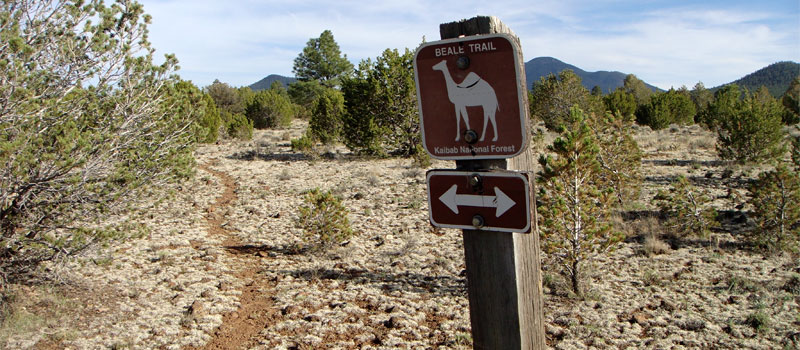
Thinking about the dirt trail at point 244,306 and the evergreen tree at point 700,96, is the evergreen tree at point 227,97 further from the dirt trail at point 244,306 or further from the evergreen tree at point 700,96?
the evergreen tree at point 700,96

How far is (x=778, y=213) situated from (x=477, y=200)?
23.8 ft

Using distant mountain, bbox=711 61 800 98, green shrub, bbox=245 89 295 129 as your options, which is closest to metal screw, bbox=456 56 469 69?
green shrub, bbox=245 89 295 129

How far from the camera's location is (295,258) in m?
7.31

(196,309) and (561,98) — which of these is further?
(561,98)

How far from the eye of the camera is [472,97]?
6.34 feet

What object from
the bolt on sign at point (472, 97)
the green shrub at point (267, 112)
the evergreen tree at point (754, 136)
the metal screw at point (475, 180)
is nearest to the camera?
the bolt on sign at point (472, 97)

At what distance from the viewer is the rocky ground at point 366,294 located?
15.4ft

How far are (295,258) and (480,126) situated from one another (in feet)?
19.4

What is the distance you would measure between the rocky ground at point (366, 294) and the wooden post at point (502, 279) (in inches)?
94.4

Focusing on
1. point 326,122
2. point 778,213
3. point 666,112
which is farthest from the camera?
point 666,112

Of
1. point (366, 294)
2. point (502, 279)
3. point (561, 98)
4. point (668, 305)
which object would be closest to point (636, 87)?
point (561, 98)

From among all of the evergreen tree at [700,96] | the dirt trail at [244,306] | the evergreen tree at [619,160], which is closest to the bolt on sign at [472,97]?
the dirt trail at [244,306]

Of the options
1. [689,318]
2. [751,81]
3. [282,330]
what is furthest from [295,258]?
[751,81]

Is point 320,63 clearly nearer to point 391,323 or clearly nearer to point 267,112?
point 267,112
